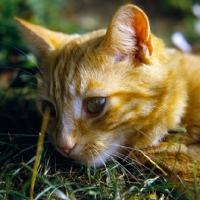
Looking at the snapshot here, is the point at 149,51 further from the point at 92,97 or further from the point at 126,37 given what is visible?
the point at 92,97

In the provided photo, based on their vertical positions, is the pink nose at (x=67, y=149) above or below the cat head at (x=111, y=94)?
below

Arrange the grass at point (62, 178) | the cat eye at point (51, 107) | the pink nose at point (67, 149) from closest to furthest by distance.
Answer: the grass at point (62, 178) → the pink nose at point (67, 149) → the cat eye at point (51, 107)

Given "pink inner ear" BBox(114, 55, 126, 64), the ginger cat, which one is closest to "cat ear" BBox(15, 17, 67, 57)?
the ginger cat

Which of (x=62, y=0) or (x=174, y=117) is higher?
(x=174, y=117)

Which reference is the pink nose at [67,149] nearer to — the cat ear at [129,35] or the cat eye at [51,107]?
the cat eye at [51,107]

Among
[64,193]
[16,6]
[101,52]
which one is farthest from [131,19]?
[16,6]

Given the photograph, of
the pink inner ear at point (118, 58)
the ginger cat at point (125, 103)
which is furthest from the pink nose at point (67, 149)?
the pink inner ear at point (118, 58)

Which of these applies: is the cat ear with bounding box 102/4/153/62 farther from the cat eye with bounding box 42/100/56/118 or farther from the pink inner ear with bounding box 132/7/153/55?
the cat eye with bounding box 42/100/56/118
